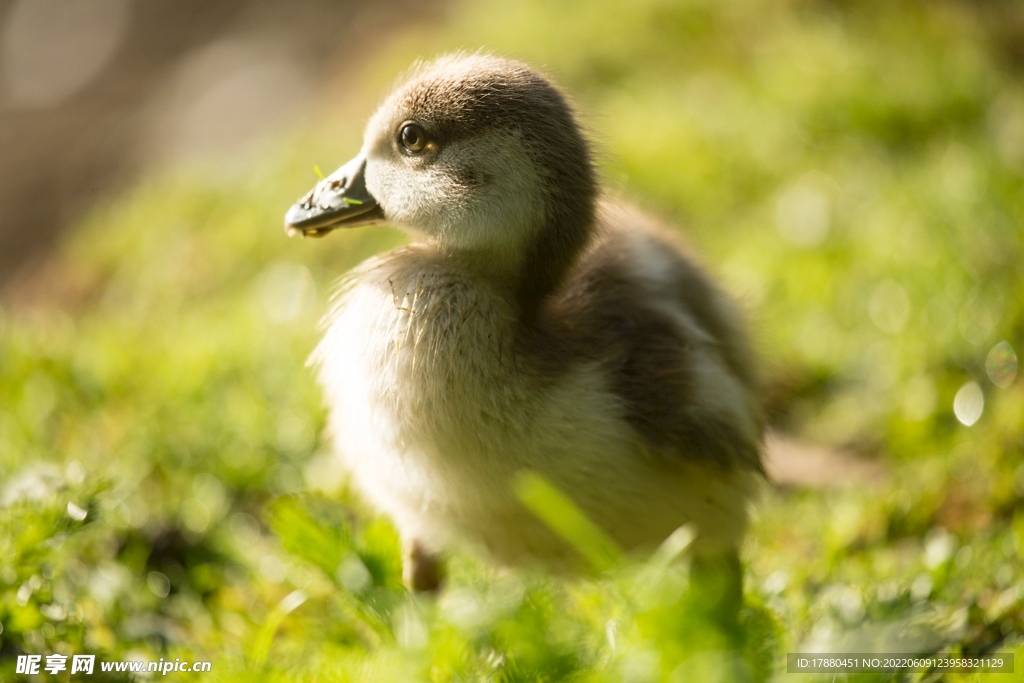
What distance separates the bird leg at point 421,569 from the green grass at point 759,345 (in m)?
0.09

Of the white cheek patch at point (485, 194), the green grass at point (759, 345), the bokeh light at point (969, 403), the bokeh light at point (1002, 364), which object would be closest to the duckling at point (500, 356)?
the white cheek patch at point (485, 194)

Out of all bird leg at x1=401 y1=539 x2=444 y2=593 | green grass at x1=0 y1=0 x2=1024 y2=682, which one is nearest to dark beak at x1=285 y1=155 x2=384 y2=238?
green grass at x1=0 y1=0 x2=1024 y2=682

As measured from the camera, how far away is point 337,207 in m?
2.20

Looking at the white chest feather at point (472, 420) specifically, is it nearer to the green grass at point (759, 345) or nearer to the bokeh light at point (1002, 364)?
the green grass at point (759, 345)

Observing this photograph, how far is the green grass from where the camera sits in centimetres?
186

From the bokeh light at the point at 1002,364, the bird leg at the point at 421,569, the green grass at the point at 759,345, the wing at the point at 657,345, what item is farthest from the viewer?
the bokeh light at the point at 1002,364

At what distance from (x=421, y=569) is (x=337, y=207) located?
961 mm

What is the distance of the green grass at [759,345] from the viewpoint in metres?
1.86

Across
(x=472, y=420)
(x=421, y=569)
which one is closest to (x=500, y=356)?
(x=472, y=420)

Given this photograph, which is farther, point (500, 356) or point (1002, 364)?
point (1002, 364)

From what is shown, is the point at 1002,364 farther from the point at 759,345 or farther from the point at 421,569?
the point at 421,569

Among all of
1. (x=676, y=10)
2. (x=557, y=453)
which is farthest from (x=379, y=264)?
(x=676, y=10)

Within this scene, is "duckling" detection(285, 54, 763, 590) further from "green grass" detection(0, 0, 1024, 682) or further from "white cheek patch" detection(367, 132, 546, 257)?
"green grass" detection(0, 0, 1024, 682)

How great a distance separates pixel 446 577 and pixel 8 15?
11057 mm
